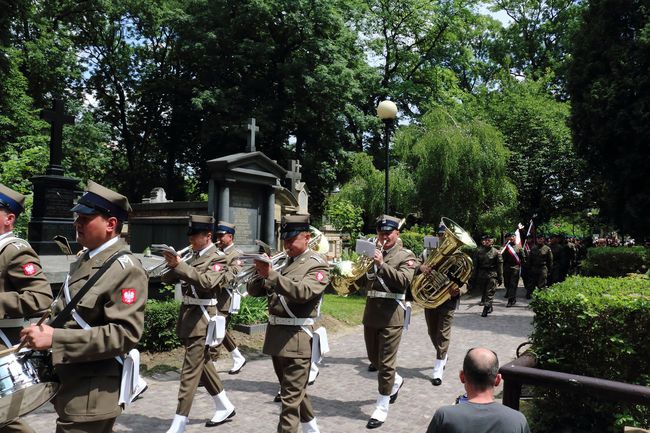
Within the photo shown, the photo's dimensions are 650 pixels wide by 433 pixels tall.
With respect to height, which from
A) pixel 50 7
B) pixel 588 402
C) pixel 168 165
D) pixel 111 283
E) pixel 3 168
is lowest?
pixel 588 402

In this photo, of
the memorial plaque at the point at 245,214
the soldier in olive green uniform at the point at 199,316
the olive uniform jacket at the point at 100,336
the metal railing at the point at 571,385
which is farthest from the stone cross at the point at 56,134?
the metal railing at the point at 571,385

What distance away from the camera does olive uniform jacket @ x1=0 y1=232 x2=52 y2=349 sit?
3.93 meters

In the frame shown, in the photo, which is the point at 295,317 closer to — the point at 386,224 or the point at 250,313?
the point at 386,224

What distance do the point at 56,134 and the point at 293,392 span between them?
12.1m

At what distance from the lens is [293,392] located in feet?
15.8

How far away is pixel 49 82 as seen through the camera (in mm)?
27875

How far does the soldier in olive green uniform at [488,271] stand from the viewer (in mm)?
13844

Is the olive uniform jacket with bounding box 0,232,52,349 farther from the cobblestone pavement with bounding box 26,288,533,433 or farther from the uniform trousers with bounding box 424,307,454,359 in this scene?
the uniform trousers with bounding box 424,307,454,359

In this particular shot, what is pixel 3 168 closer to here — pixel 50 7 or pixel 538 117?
pixel 50 7

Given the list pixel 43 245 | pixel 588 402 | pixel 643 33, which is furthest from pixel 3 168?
pixel 643 33

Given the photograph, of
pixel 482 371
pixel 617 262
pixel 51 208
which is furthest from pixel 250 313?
pixel 617 262

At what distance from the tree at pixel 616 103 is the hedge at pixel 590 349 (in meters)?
13.3

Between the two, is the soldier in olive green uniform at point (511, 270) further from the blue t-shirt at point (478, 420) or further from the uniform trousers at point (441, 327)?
the blue t-shirt at point (478, 420)

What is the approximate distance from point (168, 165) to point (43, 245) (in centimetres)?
2346
